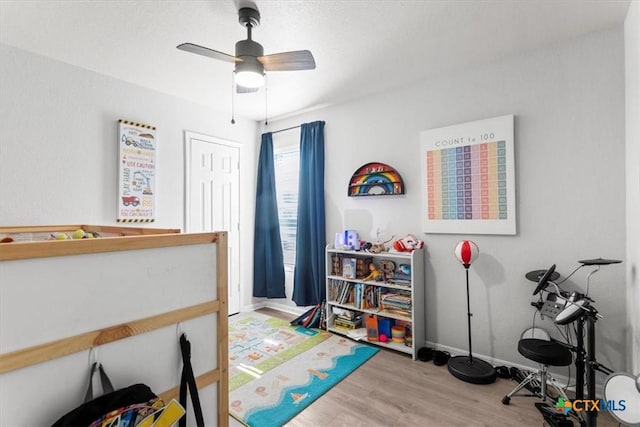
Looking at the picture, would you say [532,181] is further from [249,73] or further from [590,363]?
[249,73]

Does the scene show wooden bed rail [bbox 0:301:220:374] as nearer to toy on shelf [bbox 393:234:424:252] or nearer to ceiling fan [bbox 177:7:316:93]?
ceiling fan [bbox 177:7:316:93]

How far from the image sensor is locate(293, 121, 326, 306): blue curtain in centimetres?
355

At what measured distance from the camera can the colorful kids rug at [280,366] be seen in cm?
205

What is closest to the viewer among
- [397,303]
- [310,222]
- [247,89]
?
[247,89]

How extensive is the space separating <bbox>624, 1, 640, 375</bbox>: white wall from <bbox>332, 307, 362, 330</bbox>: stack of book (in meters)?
2.05

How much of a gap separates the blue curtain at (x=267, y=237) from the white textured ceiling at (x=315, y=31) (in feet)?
4.65

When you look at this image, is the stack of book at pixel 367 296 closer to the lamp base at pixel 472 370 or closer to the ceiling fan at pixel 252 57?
the lamp base at pixel 472 370

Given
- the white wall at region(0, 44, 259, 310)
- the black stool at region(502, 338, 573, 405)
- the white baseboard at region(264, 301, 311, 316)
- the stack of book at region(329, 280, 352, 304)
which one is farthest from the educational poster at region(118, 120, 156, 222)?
the black stool at region(502, 338, 573, 405)

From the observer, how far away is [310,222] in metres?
3.64

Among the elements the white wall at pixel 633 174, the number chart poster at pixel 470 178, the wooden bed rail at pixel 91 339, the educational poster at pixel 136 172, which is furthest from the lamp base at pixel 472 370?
the educational poster at pixel 136 172

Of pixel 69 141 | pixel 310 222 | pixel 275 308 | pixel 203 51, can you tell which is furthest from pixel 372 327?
pixel 69 141

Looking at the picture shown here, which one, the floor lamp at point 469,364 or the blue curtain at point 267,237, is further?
the blue curtain at point 267,237

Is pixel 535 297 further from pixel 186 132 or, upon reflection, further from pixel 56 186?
pixel 56 186

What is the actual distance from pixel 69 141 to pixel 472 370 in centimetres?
379
